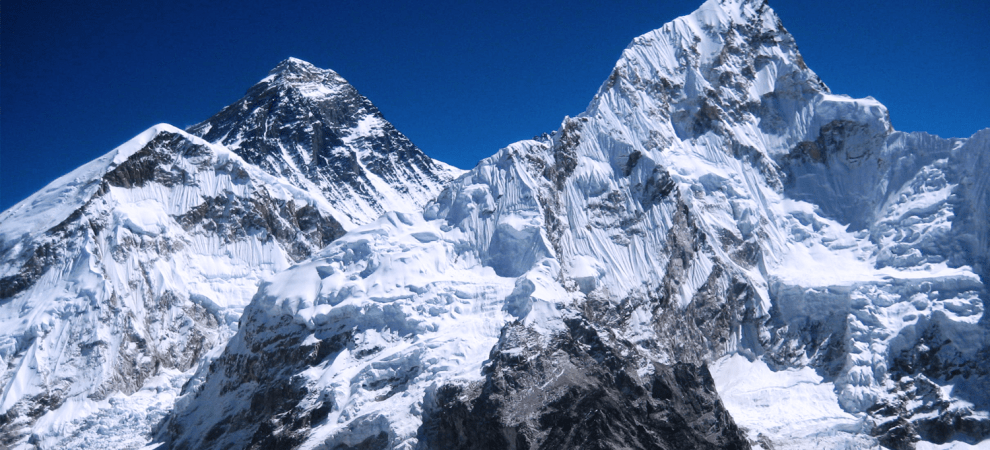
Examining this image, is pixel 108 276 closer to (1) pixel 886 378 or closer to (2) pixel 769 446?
(2) pixel 769 446

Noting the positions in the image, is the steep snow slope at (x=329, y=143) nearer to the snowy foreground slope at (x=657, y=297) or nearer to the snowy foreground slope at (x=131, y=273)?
the snowy foreground slope at (x=131, y=273)

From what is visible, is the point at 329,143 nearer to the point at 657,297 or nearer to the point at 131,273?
the point at 131,273

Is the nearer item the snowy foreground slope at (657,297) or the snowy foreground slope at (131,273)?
the snowy foreground slope at (657,297)

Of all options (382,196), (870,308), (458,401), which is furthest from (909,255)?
(382,196)

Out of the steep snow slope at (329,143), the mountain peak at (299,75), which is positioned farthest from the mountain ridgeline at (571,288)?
the mountain peak at (299,75)

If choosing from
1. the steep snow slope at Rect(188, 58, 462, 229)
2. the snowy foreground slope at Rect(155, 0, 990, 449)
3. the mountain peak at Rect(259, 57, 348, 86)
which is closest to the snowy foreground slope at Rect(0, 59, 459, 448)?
the snowy foreground slope at Rect(155, 0, 990, 449)

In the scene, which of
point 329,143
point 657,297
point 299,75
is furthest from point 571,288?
point 299,75
